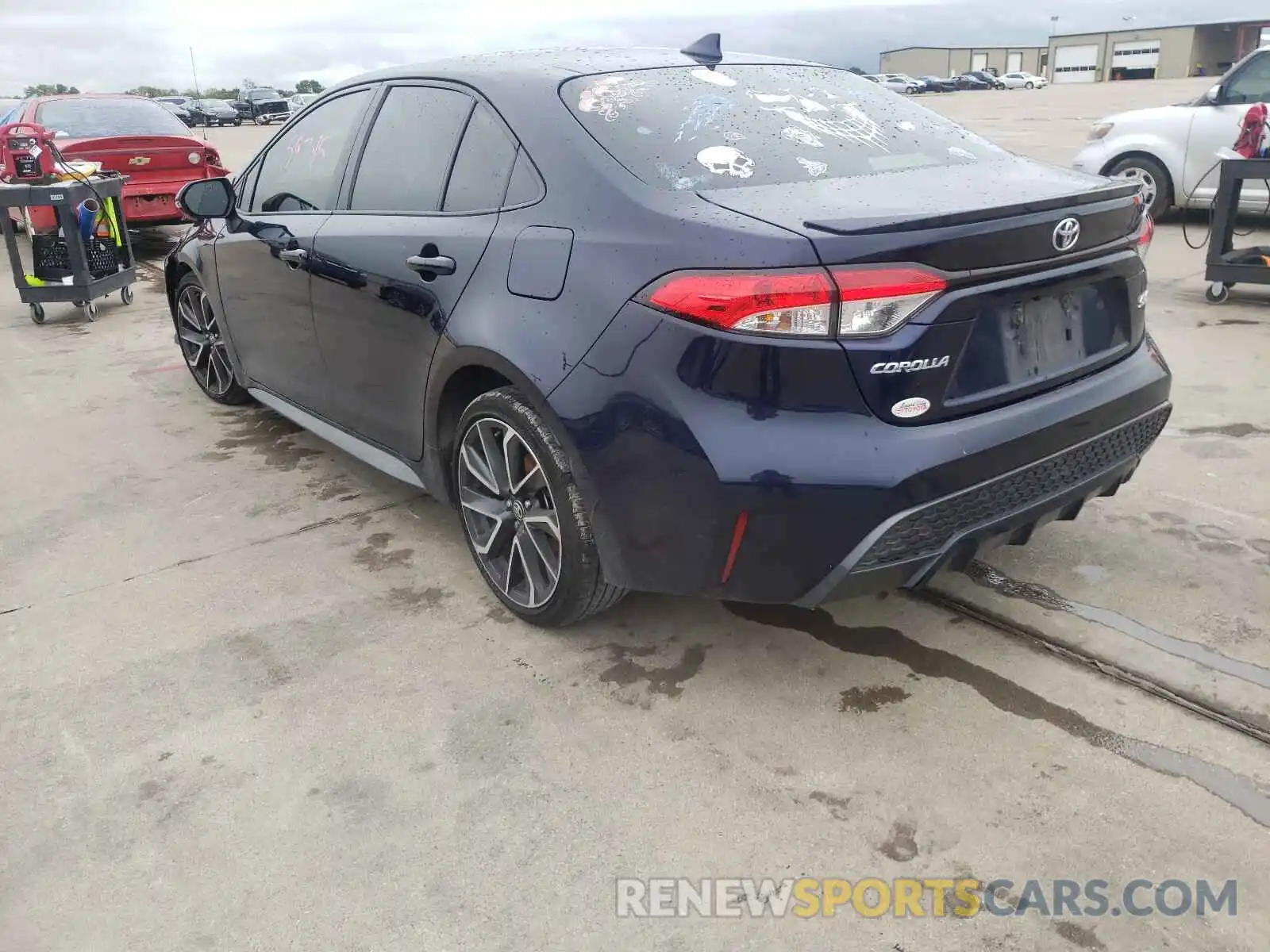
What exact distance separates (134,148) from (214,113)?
2047 inches

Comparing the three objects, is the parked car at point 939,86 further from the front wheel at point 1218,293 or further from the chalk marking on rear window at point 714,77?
the chalk marking on rear window at point 714,77

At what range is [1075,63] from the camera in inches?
4205

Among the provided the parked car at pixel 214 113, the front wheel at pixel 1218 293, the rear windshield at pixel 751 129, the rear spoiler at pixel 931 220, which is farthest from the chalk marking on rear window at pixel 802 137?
the parked car at pixel 214 113

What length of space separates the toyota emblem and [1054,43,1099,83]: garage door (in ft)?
384

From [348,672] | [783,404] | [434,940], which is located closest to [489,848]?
[434,940]

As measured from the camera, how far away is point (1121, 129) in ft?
31.3

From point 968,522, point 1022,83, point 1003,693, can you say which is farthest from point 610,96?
point 1022,83

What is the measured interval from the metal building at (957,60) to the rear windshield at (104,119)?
111 m

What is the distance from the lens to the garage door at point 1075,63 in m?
105

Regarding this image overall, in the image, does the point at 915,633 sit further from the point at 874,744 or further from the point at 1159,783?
the point at 1159,783

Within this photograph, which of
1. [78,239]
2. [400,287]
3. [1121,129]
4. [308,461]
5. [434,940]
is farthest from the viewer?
[1121,129]

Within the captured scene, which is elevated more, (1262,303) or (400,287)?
(400,287)

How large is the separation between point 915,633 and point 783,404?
42.7 inches

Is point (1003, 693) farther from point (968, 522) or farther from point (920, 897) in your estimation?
point (920, 897)
